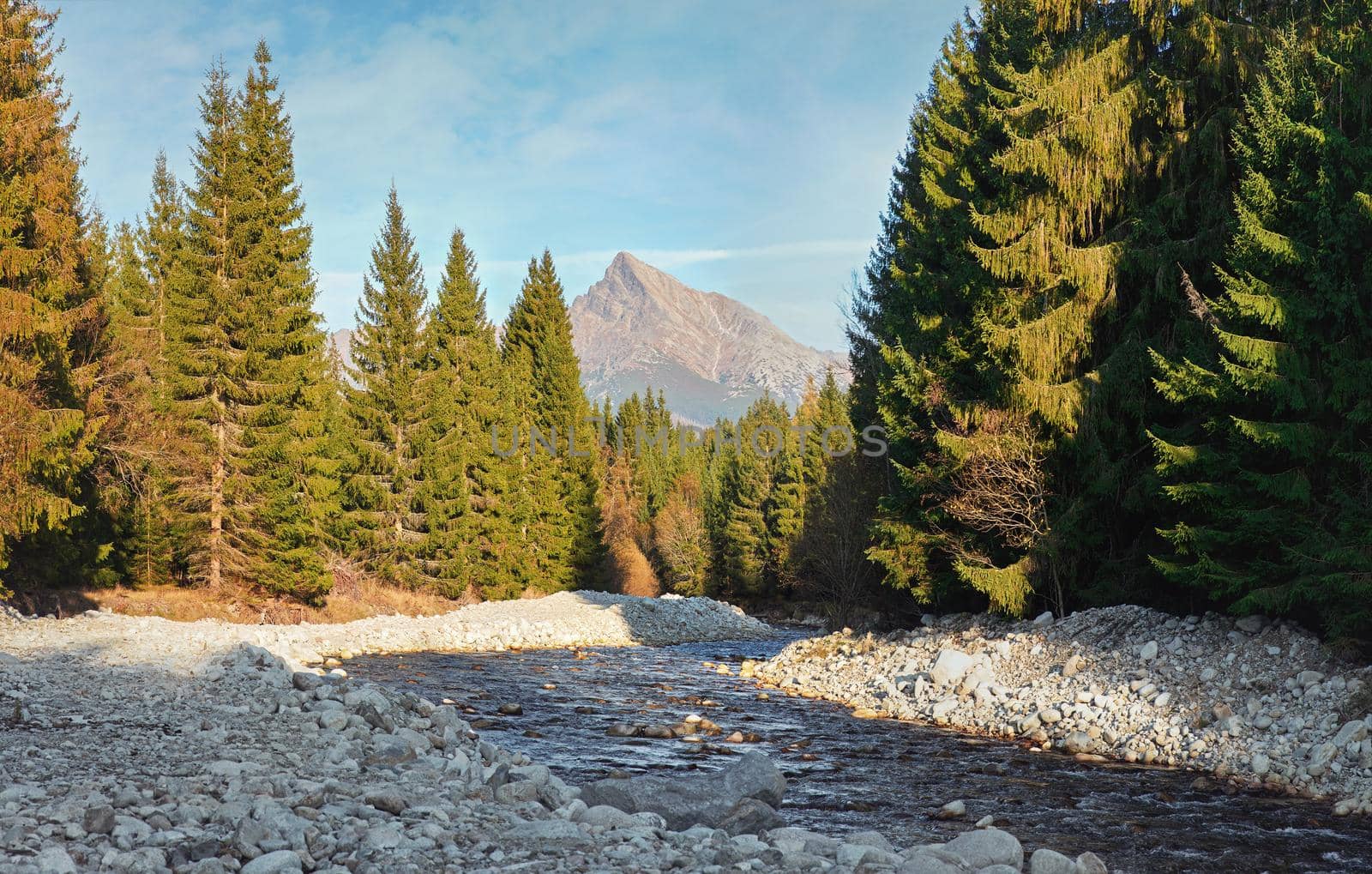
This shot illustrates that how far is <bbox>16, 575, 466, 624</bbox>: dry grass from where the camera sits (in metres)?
21.7

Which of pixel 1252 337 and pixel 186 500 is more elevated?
pixel 1252 337

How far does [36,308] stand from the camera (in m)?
17.1

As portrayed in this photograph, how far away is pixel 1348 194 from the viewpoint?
1217 cm

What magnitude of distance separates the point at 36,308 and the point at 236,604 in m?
10.5

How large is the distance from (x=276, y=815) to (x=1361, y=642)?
1229cm

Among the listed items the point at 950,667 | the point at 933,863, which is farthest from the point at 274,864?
the point at 950,667

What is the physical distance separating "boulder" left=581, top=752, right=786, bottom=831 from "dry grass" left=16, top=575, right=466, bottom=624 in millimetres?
17177

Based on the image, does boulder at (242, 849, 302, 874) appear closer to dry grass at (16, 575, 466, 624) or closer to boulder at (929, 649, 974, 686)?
boulder at (929, 649, 974, 686)

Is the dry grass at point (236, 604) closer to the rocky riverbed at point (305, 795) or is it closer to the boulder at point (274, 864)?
the rocky riverbed at point (305, 795)

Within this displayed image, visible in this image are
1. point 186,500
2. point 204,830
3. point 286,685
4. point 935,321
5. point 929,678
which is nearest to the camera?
point 204,830

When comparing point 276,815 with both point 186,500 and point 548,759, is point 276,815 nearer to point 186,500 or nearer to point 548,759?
point 548,759

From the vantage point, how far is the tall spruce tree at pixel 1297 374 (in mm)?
11383

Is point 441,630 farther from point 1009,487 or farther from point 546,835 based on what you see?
point 546,835

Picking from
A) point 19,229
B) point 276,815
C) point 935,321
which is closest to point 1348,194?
point 935,321
